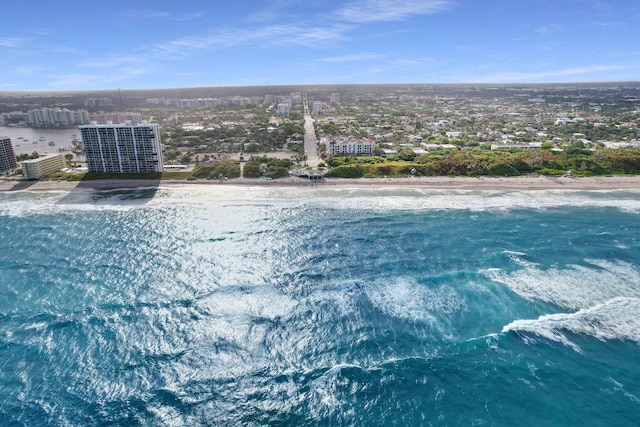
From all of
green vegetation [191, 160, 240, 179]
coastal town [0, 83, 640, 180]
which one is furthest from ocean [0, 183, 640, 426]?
coastal town [0, 83, 640, 180]

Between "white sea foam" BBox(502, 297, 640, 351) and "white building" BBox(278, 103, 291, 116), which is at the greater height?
"white building" BBox(278, 103, 291, 116)

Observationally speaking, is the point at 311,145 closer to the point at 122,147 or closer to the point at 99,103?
the point at 122,147

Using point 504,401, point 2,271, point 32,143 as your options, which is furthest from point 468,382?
point 32,143

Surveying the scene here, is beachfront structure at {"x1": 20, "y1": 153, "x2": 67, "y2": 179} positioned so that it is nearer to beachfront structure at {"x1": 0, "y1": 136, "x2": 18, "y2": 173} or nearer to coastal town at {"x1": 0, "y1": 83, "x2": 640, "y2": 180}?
coastal town at {"x1": 0, "y1": 83, "x2": 640, "y2": 180}

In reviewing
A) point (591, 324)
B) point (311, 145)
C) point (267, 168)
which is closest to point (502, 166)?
point (267, 168)

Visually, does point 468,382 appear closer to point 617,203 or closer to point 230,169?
point 617,203

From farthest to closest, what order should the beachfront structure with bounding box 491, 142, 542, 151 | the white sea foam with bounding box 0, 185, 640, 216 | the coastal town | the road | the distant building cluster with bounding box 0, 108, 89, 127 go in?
the distant building cluster with bounding box 0, 108, 89, 127 < the beachfront structure with bounding box 491, 142, 542, 151 < the road < the coastal town < the white sea foam with bounding box 0, 185, 640, 216

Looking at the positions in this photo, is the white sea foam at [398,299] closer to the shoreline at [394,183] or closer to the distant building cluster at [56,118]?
the shoreline at [394,183]

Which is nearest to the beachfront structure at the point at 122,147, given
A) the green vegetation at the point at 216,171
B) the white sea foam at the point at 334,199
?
the green vegetation at the point at 216,171
